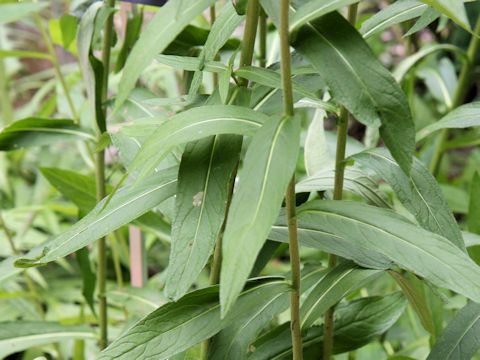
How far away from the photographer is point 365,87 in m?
0.39

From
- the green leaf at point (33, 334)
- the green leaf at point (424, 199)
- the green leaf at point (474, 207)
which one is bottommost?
the green leaf at point (424, 199)

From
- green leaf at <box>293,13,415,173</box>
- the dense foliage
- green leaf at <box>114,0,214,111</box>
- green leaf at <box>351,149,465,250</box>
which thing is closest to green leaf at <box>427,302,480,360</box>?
the dense foliage

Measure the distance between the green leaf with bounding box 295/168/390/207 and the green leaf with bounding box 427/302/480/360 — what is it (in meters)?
0.11

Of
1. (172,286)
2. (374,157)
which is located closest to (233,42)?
(374,157)

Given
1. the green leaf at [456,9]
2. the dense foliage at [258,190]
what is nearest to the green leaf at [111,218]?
the dense foliage at [258,190]

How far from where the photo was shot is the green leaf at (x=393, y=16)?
542 mm

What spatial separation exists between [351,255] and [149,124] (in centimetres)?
18

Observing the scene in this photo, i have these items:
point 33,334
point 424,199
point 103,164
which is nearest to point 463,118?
point 424,199

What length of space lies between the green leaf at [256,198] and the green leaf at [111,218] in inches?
4.8

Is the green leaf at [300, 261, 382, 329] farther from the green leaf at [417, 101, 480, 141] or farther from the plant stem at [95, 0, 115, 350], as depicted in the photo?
the plant stem at [95, 0, 115, 350]

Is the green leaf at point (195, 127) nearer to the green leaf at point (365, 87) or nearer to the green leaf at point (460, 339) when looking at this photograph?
the green leaf at point (365, 87)

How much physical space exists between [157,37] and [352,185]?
286 millimetres

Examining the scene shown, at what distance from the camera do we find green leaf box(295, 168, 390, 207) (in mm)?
588

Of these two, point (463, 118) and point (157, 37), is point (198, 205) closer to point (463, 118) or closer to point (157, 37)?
point (157, 37)
